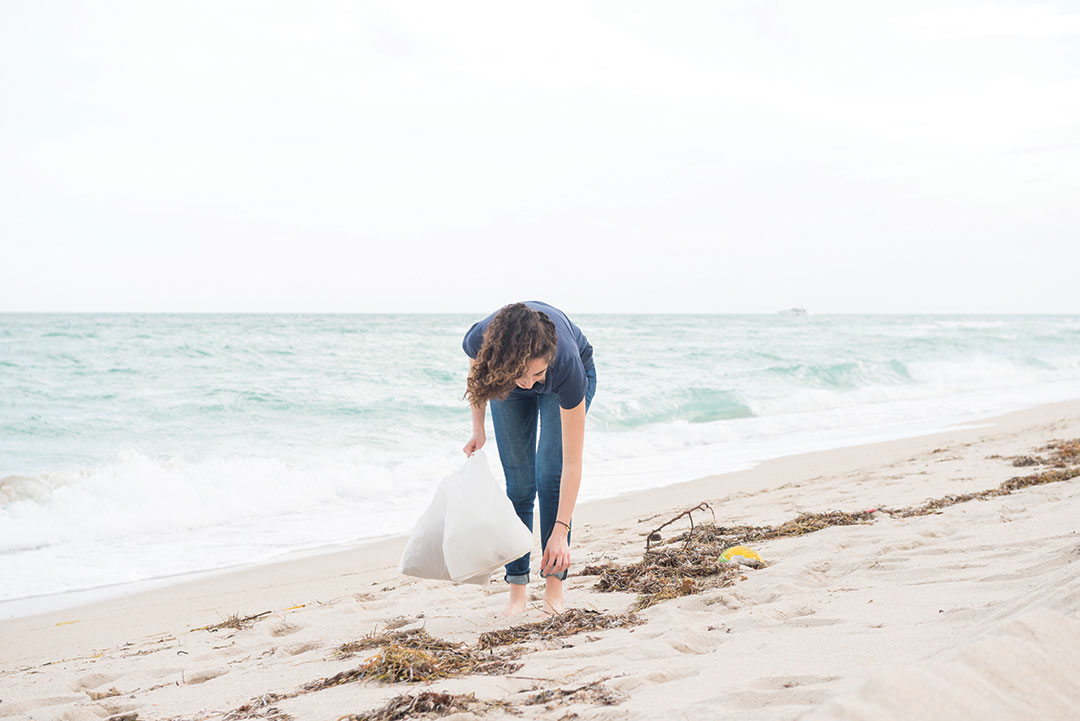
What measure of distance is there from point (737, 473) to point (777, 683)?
6.07 m

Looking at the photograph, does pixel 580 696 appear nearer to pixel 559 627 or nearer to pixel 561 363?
pixel 559 627

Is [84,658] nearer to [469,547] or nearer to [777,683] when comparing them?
[469,547]

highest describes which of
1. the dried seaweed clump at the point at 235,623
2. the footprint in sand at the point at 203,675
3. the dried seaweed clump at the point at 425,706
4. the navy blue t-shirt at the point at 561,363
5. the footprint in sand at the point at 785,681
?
the navy blue t-shirt at the point at 561,363

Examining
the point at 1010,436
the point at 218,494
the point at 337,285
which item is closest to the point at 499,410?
the point at 218,494

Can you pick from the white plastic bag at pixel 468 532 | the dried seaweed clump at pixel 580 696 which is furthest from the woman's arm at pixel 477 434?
the dried seaweed clump at pixel 580 696

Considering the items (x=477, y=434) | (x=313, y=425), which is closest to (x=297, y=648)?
(x=477, y=434)

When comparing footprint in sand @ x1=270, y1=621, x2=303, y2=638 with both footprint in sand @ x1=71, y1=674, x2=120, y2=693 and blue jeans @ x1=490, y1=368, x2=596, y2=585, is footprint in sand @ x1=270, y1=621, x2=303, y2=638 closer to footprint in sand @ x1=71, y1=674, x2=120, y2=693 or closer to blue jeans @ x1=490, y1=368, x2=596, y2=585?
footprint in sand @ x1=71, y1=674, x2=120, y2=693

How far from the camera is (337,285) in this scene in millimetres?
31375

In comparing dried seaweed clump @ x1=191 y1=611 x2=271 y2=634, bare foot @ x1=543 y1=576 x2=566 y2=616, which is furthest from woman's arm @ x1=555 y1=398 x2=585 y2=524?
dried seaweed clump @ x1=191 y1=611 x2=271 y2=634

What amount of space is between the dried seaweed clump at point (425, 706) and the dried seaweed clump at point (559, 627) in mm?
588

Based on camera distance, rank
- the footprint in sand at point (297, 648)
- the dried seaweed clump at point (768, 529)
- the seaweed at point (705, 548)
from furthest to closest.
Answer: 1. the dried seaweed clump at point (768, 529)
2. the seaweed at point (705, 548)
3. the footprint in sand at point (297, 648)

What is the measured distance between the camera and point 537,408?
3021 mm

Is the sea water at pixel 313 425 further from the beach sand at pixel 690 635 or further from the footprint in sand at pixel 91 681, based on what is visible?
the footprint in sand at pixel 91 681

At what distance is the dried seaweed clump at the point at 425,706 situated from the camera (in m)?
1.81
